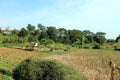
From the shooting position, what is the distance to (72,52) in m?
13.7

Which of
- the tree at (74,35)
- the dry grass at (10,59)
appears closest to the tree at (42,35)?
the tree at (74,35)

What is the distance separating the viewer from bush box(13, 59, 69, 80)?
1163cm

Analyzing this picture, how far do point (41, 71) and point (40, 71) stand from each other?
4cm

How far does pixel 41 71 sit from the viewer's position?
12.0 metres

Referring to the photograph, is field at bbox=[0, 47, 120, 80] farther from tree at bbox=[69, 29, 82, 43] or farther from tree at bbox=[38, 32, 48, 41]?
tree at bbox=[69, 29, 82, 43]

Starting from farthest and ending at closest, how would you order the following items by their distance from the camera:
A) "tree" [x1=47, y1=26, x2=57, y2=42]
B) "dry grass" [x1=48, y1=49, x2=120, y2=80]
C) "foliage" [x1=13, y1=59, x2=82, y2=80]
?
1. "tree" [x1=47, y1=26, x2=57, y2=42]
2. "dry grass" [x1=48, y1=49, x2=120, y2=80]
3. "foliage" [x1=13, y1=59, x2=82, y2=80]

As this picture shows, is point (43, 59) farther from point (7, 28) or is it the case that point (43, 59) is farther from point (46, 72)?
point (7, 28)

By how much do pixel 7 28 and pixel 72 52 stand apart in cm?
7900

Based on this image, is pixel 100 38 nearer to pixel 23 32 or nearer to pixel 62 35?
pixel 62 35

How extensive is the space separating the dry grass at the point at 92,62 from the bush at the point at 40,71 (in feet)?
2.69

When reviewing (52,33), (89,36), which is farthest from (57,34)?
(89,36)

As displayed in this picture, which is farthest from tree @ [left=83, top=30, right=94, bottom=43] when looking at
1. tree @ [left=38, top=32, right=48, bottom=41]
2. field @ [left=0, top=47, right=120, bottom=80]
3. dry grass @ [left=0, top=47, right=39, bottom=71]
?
field @ [left=0, top=47, right=120, bottom=80]

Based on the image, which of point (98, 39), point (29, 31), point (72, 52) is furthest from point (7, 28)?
point (72, 52)

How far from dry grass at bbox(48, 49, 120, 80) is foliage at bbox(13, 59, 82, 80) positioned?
802mm
